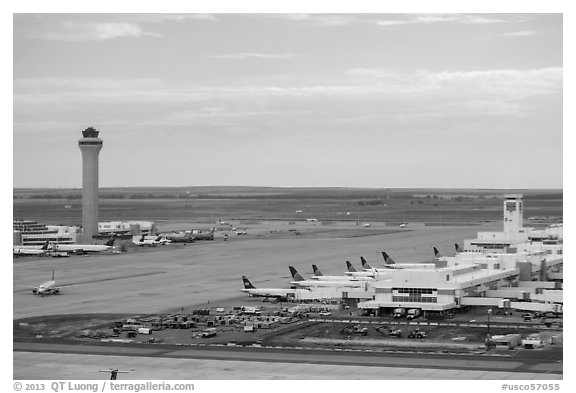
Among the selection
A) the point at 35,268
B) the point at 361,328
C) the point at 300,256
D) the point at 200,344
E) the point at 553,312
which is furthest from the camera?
the point at 300,256

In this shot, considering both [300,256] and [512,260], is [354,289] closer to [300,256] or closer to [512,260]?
[512,260]

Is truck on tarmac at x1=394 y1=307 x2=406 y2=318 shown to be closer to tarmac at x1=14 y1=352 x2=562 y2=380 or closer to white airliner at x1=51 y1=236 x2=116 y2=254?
tarmac at x1=14 y1=352 x2=562 y2=380

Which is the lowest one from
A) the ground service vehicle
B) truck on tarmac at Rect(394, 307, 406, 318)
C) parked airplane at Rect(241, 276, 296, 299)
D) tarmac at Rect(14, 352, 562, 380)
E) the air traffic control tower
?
tarmac at Rect(14, 352, 562, 380)

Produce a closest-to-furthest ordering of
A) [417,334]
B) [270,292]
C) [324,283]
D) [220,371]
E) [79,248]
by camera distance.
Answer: [220,371], [417,334], [270,292], [324,283], [79,248]

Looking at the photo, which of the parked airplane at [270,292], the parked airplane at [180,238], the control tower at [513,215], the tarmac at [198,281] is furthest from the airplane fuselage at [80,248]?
the parked airplane at [270,292]

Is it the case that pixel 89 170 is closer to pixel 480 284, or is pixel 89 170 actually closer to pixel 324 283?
pixel 324 283

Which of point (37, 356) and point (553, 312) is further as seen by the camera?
point (553, 312)

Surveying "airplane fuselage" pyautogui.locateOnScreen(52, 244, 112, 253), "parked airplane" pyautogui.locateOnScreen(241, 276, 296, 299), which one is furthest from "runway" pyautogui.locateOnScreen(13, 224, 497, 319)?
"airplane fuselage" pyautogui.locateOnScreen(52, 244, 112, 253)

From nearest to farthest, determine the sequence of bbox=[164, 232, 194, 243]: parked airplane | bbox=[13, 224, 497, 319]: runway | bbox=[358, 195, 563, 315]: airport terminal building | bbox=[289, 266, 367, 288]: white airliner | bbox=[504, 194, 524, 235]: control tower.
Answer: bbox=[358, 195, 563, 315]: airport terminal building
bbox=[13, 224, 497, 319]: runway
bbox=[289, 266, 367, 288]: white airliner
bbox=[504, 194, 524, 235]: control tower
bbox=[164, 232, 194, 243]: parked airplane

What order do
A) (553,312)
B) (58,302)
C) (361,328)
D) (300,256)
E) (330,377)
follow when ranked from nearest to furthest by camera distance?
(330,377)
(361,328)
(553,312)
(58,302)
(300,256)

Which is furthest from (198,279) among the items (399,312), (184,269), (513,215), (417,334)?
(513,215)

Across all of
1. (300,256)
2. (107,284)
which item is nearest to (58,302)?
(107,284)
